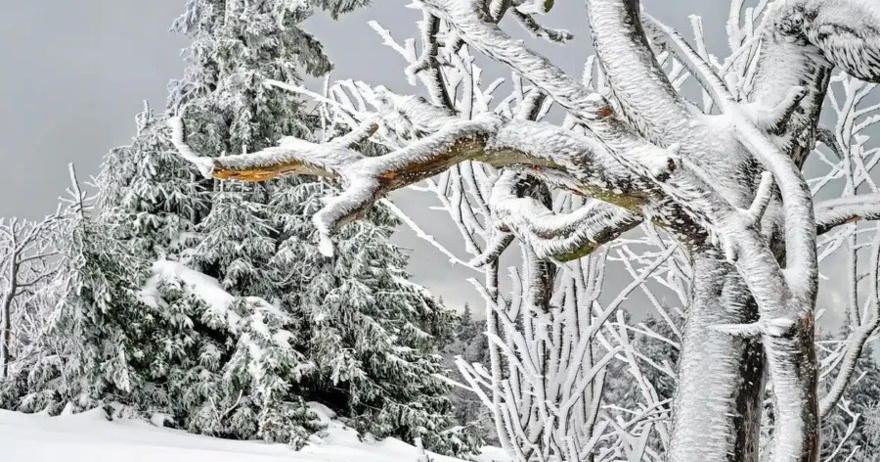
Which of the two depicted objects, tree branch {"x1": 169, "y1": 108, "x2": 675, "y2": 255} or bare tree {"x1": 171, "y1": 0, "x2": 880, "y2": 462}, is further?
tree branch {"x1": 169, "y1": 108, "x2": 675, "y2": 255}

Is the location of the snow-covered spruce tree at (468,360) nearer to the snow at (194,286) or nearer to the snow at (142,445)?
the snow at (142,445)

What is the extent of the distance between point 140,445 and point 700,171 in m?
7.82

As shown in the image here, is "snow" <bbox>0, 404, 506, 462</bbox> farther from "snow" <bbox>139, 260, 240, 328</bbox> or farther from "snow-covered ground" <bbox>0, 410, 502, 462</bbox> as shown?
"snow" <bbox>139, 260, 240, 328</bbox>

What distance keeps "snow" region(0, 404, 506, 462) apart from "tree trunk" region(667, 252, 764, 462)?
14.7 ft

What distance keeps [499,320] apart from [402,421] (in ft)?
32.3

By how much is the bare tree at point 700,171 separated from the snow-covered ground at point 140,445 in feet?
14.8

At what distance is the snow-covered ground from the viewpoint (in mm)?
6801

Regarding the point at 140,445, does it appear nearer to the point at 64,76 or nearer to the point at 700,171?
the point at 700,171

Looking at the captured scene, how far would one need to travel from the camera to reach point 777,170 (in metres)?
1.23

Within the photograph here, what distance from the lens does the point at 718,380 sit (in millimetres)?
1396

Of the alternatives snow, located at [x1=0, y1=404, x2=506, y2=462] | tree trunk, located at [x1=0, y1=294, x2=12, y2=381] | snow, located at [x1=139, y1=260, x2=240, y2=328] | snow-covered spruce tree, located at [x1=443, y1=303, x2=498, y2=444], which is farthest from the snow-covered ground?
snow-covered spruce tree, located at [x1=443, y1=303, x2=498, y2=444]

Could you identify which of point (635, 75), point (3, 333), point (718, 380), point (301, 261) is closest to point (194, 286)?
point (301, 261)

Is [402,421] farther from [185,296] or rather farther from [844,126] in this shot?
[844,126]

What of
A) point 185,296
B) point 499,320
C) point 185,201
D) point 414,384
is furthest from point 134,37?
point 499,320
